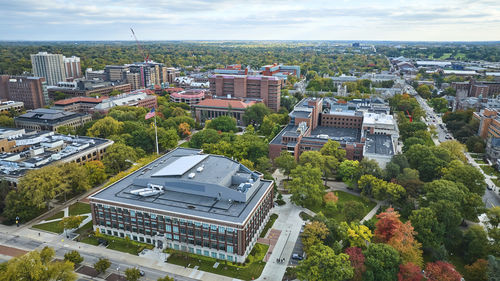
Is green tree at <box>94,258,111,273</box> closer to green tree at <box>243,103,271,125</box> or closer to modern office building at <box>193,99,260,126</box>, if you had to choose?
green tree at <box>243,103,271,125</box>

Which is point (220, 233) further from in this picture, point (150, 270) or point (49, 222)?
point (49, 222)

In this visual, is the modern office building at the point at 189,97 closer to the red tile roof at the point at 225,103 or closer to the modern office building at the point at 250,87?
the modern office building at the point at 250,87

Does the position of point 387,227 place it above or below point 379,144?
below

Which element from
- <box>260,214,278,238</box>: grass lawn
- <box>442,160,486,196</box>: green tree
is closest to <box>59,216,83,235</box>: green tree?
<box>260,214,278,238</box>: grass lawn

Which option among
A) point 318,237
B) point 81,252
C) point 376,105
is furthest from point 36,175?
point 376,105

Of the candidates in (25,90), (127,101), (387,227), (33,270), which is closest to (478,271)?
(387,227)

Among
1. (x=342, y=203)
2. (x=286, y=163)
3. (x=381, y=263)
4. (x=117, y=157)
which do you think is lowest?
(x=342, y=203)

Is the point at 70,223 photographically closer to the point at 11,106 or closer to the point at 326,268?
the point at 326,268
